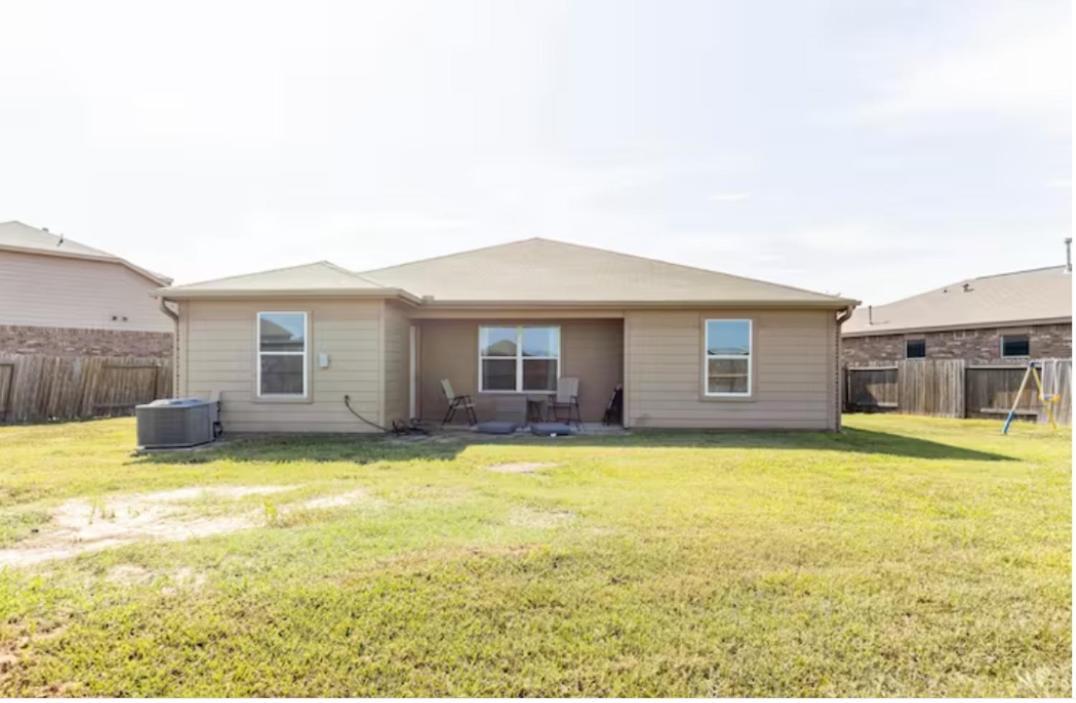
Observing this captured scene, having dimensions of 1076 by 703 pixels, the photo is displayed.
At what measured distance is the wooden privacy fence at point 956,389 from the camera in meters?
13.6

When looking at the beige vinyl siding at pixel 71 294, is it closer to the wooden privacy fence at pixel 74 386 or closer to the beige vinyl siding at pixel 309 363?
the wooden privacy fence at pixel 74 386

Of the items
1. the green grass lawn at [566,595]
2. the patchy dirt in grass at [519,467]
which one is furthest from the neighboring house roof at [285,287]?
the green grass lawn at [566,595]

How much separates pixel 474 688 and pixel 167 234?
53.8 ft

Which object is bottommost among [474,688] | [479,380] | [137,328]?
[474,688]

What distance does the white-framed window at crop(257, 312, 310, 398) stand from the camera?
33.3 ft

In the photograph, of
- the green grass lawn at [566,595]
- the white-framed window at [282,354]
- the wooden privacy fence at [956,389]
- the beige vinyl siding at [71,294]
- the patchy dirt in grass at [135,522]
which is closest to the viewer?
the green grass lawn at [566,595]

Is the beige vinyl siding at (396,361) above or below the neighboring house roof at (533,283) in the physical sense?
below

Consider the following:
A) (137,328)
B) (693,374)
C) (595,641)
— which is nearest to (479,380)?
(693,374)

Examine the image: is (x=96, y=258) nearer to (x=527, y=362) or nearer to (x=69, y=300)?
(x=69, y=300)

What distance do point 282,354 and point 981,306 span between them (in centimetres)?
1900

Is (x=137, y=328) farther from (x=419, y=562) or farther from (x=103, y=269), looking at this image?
(x=419, y=562)

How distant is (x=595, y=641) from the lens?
110 inches

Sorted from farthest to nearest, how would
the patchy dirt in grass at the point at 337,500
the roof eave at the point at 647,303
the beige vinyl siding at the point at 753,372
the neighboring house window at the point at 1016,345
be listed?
the neighboring house window at the point at 1016,345 < the beige vinyl siding at the point at 753,372 < the roof eave at the point at 647,303 < the patchy dirt in grass at the point at 337,500

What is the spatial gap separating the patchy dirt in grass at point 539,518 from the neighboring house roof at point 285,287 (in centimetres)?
570
